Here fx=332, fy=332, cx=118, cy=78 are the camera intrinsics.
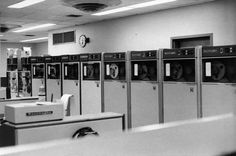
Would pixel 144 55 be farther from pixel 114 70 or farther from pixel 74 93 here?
pixel 74 93

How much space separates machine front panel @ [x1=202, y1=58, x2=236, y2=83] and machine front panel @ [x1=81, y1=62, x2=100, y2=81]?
6.69 feet

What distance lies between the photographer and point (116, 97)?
5238 mm

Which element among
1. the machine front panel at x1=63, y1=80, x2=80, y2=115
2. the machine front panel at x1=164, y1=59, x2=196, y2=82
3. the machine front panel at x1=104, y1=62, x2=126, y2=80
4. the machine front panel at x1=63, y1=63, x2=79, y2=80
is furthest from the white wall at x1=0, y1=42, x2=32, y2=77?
the machine front panel at x1=164, y1=59, x2=196, y2=82

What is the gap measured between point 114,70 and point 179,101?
1.36 meters

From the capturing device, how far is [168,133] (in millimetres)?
835

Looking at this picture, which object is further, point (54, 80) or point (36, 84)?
point (36, 84)

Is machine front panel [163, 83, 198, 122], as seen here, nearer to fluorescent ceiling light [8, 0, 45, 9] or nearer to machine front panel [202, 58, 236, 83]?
machine front panel [202, 58, 236, 83]

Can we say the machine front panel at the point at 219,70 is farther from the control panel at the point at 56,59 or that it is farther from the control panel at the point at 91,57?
the control panel at the point at 56,59

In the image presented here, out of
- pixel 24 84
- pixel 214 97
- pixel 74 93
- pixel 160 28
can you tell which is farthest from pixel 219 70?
pixel 24 84

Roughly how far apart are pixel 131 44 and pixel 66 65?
157 centimetres

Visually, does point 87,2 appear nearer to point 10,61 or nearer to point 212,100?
point 212,100

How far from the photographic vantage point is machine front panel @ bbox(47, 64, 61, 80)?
258 inches

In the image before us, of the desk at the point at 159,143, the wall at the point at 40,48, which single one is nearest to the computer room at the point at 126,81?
the desk at the point at 159,143

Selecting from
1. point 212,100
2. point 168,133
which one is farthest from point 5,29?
point 168,133
